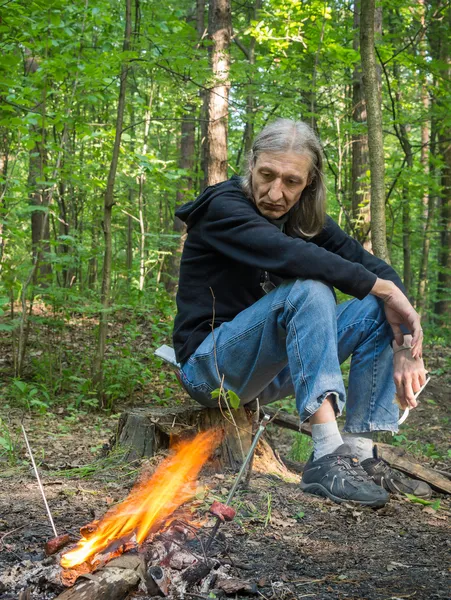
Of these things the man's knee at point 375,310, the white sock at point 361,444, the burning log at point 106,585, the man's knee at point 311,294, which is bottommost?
the white sock at point 361,444

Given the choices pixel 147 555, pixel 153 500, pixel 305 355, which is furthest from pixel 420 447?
pixel 147 555

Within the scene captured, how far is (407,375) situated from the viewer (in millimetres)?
3037

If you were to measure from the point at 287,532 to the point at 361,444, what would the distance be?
0.97 metres

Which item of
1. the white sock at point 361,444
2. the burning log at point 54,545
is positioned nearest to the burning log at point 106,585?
the burning log at point 54,545

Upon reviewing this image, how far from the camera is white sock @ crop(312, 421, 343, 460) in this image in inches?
109

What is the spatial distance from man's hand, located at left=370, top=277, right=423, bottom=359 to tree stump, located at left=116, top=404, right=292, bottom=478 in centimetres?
101

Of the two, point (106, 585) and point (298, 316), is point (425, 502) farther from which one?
point (106, 585)

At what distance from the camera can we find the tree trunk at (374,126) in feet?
15.2

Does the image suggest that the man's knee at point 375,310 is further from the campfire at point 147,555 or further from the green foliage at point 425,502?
the campfire at point 147,555

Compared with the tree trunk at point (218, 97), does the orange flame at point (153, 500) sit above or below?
below

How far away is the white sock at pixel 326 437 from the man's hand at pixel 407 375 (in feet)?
1.62

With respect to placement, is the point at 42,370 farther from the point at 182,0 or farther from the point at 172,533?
the point at 182,0

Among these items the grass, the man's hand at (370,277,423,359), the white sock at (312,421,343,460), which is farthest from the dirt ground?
the grass

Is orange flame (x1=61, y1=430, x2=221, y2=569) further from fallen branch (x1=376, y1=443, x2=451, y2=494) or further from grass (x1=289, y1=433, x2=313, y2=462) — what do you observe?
grass (x1=289, y1=433, x2=313, y2=462)
